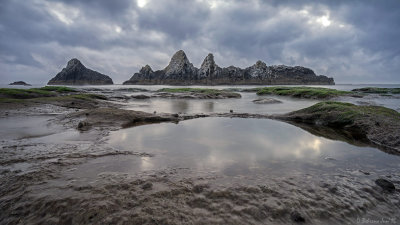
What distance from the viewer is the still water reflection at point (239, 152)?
15.5 ft

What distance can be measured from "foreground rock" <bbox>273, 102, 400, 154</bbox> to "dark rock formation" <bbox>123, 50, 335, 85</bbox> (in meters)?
143

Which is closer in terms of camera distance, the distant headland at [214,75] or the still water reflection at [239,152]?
the still water reflection at [239,152]

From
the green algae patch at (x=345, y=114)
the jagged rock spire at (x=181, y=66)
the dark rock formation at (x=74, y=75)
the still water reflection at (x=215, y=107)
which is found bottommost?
the still water reflection at (x=215, y=107)

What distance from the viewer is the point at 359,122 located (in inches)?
353

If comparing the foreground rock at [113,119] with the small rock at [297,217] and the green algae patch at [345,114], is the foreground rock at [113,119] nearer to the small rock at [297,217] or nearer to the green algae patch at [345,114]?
the green algae patch at [345,114]

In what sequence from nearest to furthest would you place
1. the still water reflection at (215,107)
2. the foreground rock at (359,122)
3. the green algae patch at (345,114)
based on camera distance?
the foreground rock at (359,122)
the green algae patch at (345,114)
the still water reflection at (215,107)

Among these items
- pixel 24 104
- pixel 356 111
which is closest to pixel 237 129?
pixel 356 111

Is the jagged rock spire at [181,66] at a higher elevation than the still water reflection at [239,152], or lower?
higher

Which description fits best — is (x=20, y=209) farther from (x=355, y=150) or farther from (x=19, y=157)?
(x=355, y=150)

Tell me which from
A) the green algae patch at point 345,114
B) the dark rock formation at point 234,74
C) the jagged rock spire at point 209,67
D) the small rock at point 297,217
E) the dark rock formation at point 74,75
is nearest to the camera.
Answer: the small rock at point 297,217

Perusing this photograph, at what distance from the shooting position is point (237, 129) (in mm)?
9125

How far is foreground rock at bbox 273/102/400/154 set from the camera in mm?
7156

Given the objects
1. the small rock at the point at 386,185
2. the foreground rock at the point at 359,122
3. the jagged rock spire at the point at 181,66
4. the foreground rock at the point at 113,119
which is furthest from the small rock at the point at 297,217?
the jagged rock spire at the point at 181,66

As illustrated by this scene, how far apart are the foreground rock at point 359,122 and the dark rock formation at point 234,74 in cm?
14307
